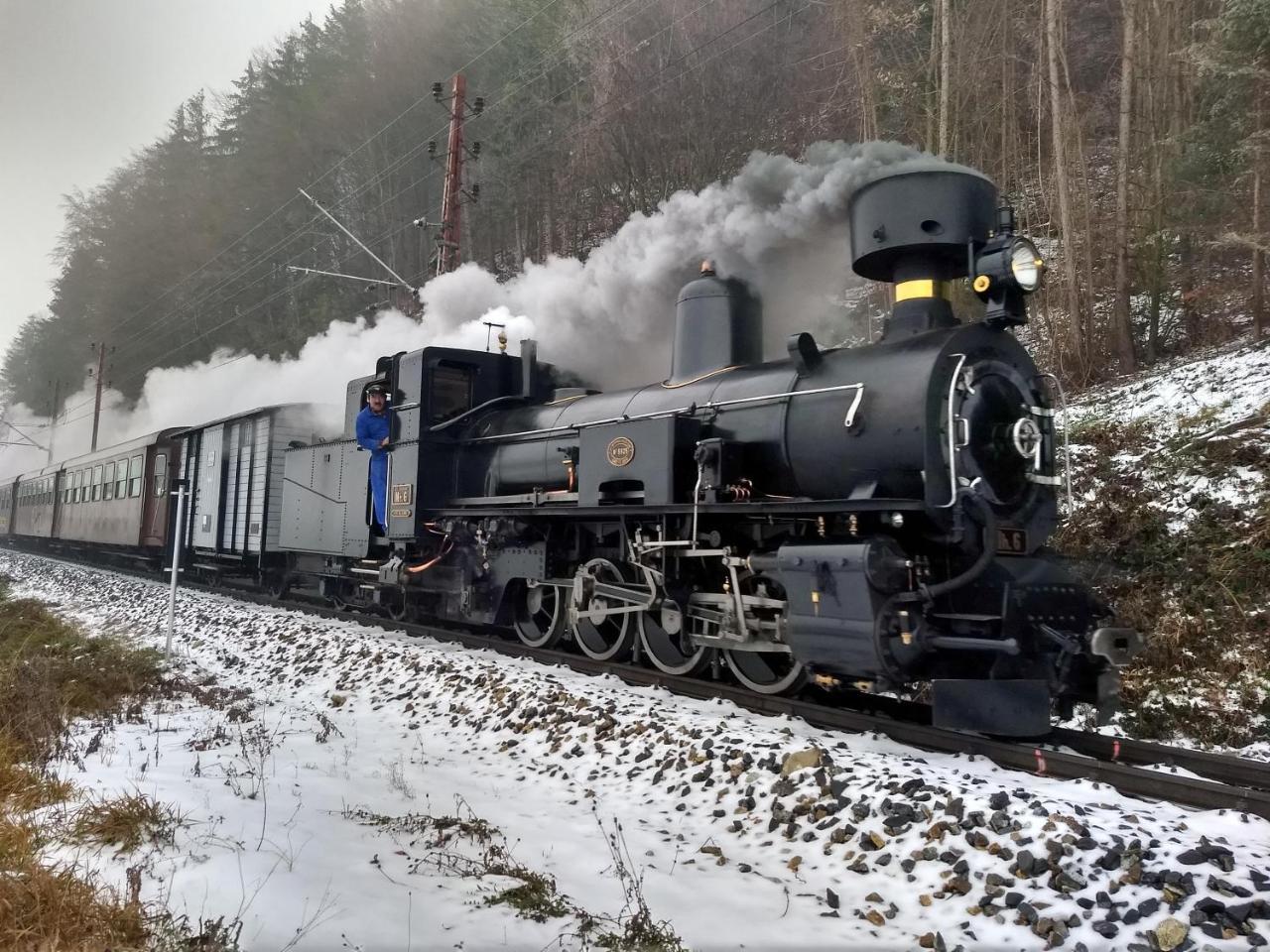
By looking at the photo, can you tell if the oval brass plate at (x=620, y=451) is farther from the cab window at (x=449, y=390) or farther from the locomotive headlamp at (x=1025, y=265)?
the cab window at (x=449, y=390)

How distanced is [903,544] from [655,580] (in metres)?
2.08

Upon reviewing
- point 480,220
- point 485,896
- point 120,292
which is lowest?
point 485,896

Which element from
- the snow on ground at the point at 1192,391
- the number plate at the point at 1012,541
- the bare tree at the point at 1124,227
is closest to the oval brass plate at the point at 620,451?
the number plate at the point at 1012,541

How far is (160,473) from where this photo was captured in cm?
1814

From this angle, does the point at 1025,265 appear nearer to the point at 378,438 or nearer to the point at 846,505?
the point at 846,505

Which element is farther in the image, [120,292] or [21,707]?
[120,292]

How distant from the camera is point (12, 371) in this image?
7038cm

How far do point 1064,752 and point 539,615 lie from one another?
18.0ft

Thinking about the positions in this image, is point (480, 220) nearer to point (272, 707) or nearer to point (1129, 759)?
point (272, 707)

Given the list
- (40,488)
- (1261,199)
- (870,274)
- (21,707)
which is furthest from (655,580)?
(40,488)

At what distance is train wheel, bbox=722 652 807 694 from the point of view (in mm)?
6160

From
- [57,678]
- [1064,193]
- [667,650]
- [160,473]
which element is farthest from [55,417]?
[667,650]

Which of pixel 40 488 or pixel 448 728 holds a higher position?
pixel 40 488

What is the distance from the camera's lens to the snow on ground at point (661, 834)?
9.87 ft
